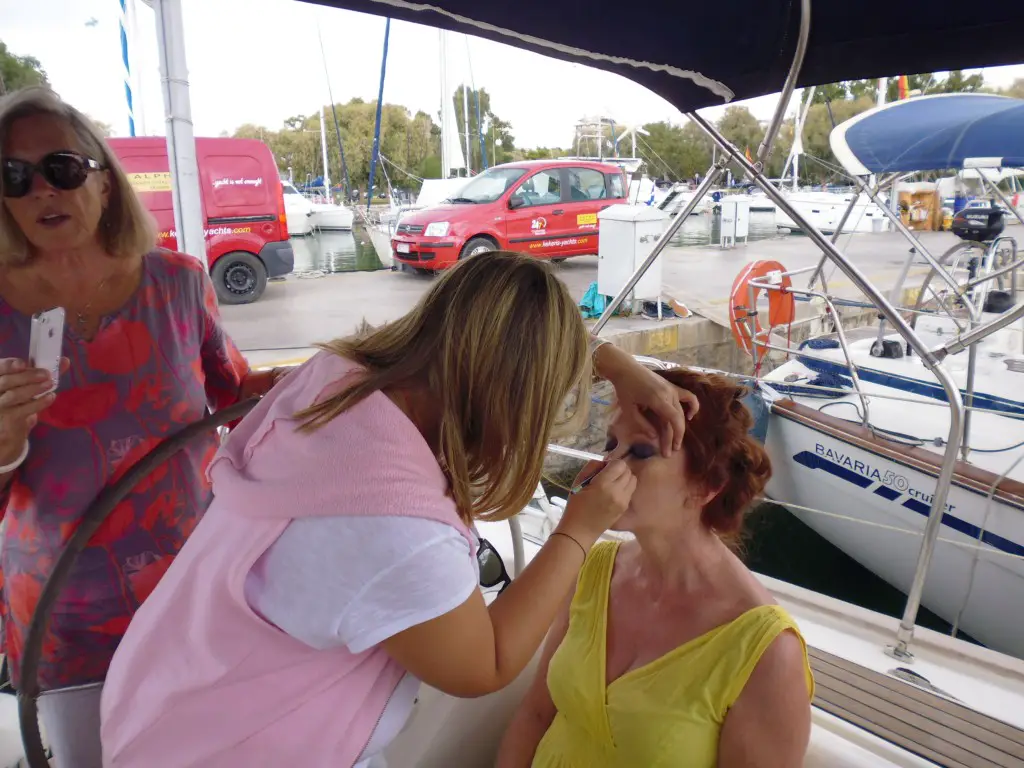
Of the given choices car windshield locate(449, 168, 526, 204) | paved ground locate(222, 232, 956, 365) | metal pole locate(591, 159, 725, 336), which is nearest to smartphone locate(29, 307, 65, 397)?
metal pole locate(591, 159, 725, 336)

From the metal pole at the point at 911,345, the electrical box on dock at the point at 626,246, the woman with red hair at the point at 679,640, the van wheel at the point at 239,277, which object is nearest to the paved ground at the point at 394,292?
the van wheel at the point at 239,277

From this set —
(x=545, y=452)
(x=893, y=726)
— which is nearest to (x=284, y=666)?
(x=545, y=452)

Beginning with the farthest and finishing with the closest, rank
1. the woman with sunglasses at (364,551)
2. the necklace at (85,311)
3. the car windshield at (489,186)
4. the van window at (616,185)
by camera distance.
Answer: the van window at (616,185)
the car windshield at (489,186)
the necklace at (85,311)
the woman with sunglasses at (364,551)

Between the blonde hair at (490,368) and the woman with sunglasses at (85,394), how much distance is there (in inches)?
23.8

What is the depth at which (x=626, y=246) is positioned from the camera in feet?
24.2

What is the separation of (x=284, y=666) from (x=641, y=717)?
67cm

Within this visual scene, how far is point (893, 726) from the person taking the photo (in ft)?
4.73

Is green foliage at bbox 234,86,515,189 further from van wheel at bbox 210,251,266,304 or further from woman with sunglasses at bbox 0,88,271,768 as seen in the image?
woman with sunglasses at bbox 0,88,271,768

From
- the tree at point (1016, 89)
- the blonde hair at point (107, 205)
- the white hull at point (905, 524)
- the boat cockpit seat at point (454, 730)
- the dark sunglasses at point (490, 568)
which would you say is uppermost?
the tree at point (1016, 89)

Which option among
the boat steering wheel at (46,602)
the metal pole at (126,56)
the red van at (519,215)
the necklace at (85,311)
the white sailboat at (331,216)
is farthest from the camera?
the white sailboat at (331,216)

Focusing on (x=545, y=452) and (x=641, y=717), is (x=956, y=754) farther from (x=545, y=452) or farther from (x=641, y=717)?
(x=545, y=452)

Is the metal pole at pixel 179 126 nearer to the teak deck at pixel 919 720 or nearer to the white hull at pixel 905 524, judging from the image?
the teak deck at pixel 919 720

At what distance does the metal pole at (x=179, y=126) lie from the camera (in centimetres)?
200

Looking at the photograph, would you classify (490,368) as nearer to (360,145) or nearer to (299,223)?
(360,145)
